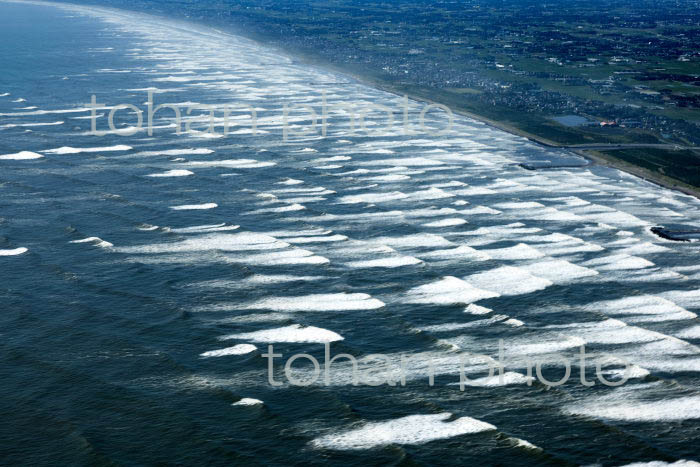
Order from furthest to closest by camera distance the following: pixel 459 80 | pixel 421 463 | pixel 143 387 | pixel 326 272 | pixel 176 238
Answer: pixel 459 80
pixel 176 238
pixel 326 272
pixel 143 387
pixel 421 463

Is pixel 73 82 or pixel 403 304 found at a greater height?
pixel 73 82

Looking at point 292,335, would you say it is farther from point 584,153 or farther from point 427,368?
point 584,153

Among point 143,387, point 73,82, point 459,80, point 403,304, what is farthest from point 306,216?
point 459,80

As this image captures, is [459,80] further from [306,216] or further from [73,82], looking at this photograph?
[306,216]

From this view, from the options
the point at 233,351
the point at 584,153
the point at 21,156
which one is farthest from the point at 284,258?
the point at 584,153

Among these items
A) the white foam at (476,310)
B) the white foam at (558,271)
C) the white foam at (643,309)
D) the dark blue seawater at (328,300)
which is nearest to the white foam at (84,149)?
the dark blue seawater at (328,300)

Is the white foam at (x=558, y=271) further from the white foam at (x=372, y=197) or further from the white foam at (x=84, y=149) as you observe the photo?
the white foam at (x=84, y=149)

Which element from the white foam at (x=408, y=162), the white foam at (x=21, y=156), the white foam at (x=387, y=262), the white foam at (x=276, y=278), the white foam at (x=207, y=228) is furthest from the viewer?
the white foam at (x=408, y=162)
